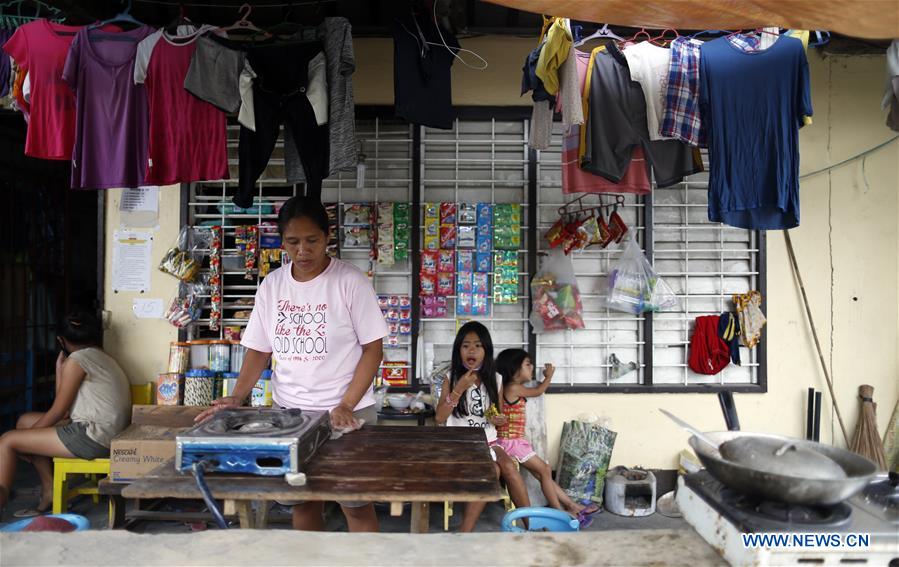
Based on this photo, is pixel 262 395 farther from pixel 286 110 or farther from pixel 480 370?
pixel 286 110

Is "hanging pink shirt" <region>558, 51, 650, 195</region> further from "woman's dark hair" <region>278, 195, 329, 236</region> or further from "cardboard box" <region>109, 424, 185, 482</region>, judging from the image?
"cardboard box" <region>109, 424, 185, 482</region>

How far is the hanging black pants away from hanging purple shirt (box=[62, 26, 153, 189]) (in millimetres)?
660

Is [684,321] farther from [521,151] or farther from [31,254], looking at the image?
[31,254]

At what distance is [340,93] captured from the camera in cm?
369

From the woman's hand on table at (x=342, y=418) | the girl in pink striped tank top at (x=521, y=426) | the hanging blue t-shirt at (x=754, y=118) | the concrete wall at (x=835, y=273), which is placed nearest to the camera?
the woman's hand on table at (x=342, y=418)

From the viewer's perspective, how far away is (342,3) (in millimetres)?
4836

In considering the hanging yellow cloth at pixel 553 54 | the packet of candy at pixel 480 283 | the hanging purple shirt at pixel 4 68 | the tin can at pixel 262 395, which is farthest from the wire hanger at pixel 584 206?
the hanging purple shirt at pixel 4 68

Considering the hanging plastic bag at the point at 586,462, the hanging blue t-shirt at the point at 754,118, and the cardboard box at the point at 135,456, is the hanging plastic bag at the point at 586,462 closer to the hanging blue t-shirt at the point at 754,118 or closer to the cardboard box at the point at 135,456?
the hanging blue t-shirt at the point at 754,118

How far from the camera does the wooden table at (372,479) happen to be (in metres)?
1.92

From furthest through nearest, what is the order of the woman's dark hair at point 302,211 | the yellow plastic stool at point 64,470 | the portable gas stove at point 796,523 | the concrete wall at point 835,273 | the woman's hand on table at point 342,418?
the concrete wall at point 835,273 < the yellow plastic stool at point 64,470 < the woman's dark hair at point 302,211 < the woman's hand on table at point 342,418 < the portable gas stove at point 796,523

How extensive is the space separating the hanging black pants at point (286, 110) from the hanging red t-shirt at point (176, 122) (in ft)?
0.64

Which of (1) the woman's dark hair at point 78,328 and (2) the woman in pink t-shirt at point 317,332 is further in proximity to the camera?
(1) the woman's dark hair at point 78,328

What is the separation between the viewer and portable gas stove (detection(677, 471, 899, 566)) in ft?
4.65

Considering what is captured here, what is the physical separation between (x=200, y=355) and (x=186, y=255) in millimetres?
818
